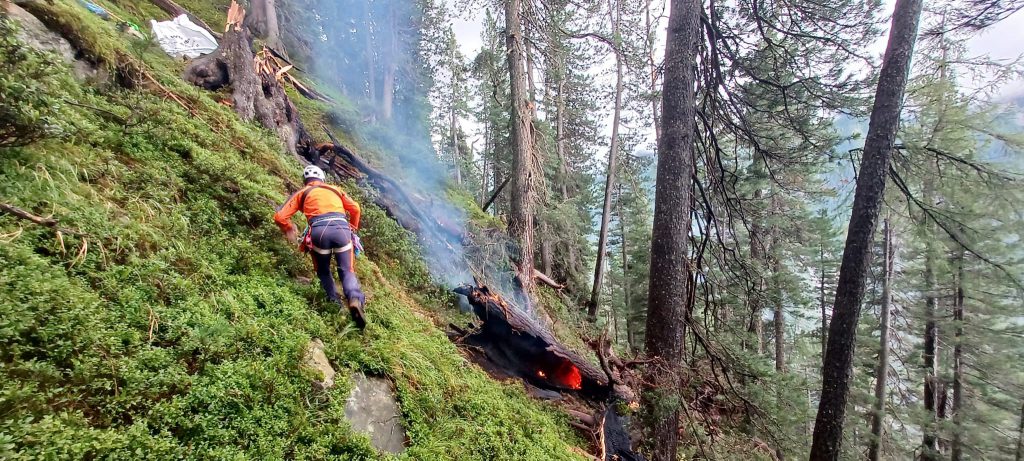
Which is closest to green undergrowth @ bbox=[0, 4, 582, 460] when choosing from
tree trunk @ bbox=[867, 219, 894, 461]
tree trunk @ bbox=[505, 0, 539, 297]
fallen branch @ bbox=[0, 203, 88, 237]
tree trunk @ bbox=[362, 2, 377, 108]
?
fallen branch @ bbox=[0, 203, 88, 237]

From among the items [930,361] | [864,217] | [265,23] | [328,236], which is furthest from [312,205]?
[930,361]

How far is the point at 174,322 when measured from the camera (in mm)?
2670

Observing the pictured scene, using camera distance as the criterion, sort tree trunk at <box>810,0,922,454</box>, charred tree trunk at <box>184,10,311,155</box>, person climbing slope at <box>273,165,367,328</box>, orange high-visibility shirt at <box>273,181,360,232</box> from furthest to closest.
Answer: charred tree trunk at <box>184,10,311,155</box>, tree trunk at <box>810,0,922,454</box>, orange high-visibility shirt at <box>273,181,360,232</box>, person climbing slope at <box>273,165,367,328</box>

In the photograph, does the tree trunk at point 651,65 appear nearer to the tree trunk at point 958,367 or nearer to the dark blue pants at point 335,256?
the dark blue pants at point 335,256

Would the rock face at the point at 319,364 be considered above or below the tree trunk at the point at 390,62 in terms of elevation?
below

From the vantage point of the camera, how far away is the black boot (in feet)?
12.7

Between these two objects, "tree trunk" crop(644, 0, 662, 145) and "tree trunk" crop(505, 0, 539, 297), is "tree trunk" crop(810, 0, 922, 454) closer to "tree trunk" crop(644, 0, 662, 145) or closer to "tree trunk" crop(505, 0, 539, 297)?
"tree trunk" crop(644, 0, 662, 145)

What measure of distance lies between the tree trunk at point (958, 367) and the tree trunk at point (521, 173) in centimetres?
1401

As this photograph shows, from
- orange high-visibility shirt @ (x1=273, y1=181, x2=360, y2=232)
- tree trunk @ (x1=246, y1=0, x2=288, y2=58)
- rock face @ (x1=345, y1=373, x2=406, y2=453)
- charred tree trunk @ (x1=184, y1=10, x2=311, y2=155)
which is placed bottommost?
rock face @ (x1=345, y1=373, x2=406, y2=453)

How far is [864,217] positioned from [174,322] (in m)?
6.89

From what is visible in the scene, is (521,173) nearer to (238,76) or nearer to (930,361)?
(238,76)

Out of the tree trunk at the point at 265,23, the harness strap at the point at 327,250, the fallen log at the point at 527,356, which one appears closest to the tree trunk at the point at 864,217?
the fallen log at the point at 527,356

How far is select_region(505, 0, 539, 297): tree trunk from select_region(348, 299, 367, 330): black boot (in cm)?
517

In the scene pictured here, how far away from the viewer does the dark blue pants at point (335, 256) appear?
401cm
